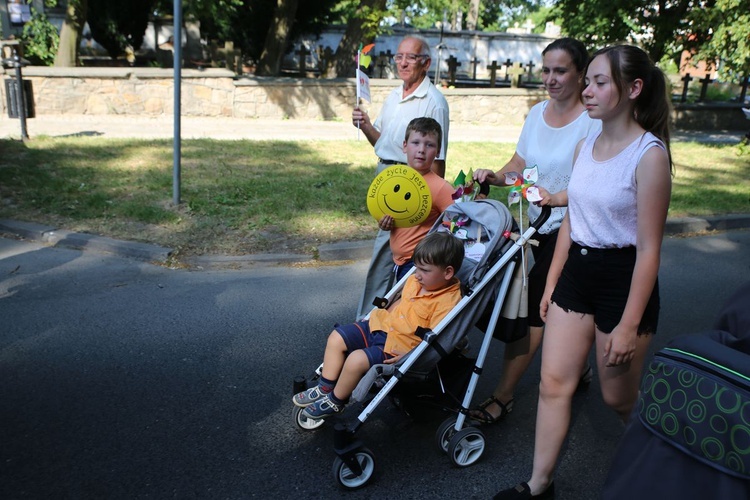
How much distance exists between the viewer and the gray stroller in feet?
9.86

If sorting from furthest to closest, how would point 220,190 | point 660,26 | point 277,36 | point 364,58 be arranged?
point 277,36 → point 660,26 → point 220,190 → point 364,58

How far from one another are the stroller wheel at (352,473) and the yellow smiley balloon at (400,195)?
125cm

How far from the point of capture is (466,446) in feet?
10.7

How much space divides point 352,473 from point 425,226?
4.76 ft

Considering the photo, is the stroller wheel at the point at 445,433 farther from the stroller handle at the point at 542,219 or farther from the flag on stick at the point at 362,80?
the flag on stick at the point at 362,80

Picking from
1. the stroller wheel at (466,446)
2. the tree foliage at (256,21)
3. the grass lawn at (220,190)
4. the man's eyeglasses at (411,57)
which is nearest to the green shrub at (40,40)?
the tree foliage at (256,21)

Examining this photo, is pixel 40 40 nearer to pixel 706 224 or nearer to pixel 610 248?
pixel 706 224

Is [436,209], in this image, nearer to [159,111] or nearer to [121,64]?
[159,111]

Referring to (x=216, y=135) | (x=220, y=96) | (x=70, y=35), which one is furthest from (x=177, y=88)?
(x=70, y=35)

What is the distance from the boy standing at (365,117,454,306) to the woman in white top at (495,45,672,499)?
3.17ft

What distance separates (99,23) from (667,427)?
2385cm

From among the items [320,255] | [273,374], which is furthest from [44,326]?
[320,255]

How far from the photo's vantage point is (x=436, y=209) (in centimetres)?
378

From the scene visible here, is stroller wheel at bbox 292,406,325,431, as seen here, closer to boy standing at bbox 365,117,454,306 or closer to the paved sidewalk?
boy standing at bbox 365,117,454,306
